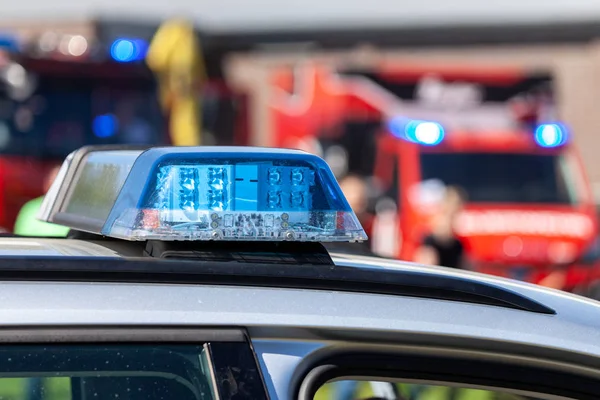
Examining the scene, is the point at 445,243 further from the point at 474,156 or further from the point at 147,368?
the point at 147,368

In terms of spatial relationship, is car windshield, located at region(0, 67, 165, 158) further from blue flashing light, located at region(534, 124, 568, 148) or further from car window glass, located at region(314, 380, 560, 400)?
car window glass, located at region(314, 380, 560, 400)

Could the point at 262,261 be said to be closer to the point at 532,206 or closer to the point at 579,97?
the point at 532,206

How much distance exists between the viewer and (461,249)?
7707mm

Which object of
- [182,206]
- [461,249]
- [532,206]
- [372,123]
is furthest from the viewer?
[372,123]

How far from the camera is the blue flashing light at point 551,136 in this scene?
1077cm

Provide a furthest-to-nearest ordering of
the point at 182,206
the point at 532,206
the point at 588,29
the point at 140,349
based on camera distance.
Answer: the point at 588,29 → the point at 532,206 → the point at 182,206 → the point at 140,349

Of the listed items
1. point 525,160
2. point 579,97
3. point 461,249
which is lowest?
point 461,249

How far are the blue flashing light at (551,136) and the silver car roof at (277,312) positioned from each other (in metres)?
9.22

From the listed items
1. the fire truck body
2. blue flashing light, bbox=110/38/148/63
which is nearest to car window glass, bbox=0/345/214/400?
the fire truck body

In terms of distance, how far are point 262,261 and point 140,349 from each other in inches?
10.9

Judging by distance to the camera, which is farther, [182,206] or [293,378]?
[182,206]

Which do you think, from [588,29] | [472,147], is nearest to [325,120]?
[472,147]

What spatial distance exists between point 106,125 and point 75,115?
0.35 meters

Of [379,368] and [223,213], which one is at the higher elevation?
[223,213]
